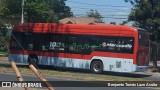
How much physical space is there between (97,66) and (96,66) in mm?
64

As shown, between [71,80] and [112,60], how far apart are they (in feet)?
23.0

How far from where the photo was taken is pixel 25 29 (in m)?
29.0

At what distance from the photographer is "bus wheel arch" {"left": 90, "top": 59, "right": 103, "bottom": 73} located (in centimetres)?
2667

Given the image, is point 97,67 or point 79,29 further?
point 79,29

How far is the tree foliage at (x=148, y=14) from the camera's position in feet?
109

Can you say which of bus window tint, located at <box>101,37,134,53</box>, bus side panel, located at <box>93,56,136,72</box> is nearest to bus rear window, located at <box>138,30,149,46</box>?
bus window tint, located at <box>101,37,134,53</box>

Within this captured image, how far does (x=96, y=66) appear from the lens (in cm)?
2669

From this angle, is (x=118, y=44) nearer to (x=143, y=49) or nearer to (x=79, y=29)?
(x=143, y=49)

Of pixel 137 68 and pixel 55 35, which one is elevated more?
pixel 55 35

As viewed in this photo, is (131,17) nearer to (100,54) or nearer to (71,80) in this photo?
(100,54)

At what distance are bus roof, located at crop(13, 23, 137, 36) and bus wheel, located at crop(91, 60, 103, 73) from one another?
6.28 ft

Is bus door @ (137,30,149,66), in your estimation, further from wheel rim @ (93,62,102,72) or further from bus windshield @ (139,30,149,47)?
wheel rim @ (93,62,102,72)

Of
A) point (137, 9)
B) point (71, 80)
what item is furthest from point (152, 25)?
point (71, 80)

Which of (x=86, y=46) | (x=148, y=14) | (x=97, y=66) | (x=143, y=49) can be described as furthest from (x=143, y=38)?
(x=148, y=14)
